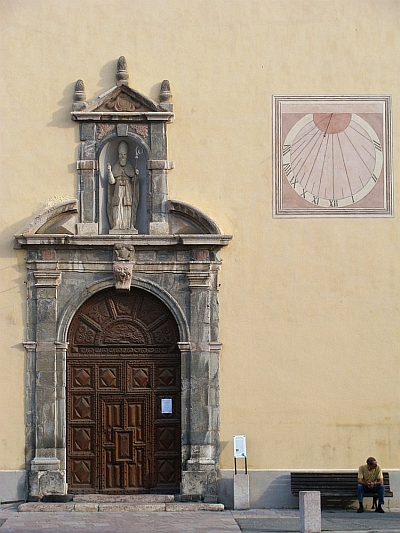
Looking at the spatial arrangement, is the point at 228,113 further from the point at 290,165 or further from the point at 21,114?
the point at 21,114

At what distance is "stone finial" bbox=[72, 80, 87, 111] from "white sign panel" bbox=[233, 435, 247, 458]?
5.03 meters

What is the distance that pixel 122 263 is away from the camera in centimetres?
1591

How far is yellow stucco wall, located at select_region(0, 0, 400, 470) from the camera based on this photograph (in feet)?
52.4

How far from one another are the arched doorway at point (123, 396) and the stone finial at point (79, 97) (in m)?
2.59

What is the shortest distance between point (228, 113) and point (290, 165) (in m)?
1.14

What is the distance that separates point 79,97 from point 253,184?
8.86ft

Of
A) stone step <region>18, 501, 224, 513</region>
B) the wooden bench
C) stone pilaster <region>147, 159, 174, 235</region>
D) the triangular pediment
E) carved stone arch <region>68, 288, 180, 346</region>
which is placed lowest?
stone step <region>18, 501, 224, 513</region>

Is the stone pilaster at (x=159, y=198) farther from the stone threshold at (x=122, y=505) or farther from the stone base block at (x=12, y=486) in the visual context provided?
the stone base block at (x=12, y=486)

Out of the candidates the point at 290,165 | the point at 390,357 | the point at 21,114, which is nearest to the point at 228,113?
the point at 290,165

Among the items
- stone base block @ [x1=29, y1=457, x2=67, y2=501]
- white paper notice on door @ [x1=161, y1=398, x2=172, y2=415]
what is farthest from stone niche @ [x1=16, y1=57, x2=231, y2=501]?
white paper notice on door @ [x1=161, y1=398, x2=172, y2=415]

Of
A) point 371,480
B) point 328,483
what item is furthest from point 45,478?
point 371,480

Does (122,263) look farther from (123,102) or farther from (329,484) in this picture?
(329,484)

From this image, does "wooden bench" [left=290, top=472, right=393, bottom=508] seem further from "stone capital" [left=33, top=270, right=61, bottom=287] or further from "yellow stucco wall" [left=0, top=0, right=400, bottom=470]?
"stone capital" [left=33, top=270, right=61, bottom=287]

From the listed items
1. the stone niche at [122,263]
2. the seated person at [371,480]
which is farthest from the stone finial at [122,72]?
the seated person at [371,480]
